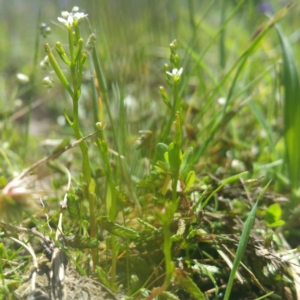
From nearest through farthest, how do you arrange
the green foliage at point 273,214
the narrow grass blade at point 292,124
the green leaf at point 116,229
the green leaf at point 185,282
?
the green leaf at point 185,282 < the green leaf at point 116,229 < the green foliage at point 273,214 < the narrow grass blade at point 292,124

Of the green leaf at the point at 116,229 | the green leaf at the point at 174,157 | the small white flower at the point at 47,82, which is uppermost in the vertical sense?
the small white flower at the point at 47,82

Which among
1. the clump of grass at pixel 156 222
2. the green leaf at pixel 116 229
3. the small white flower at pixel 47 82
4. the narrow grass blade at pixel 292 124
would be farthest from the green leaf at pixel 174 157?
the narrow grass blade at pixel 292 124

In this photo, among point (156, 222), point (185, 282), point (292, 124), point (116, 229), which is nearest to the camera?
point (185, 282)

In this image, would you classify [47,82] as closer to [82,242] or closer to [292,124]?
[82,242]

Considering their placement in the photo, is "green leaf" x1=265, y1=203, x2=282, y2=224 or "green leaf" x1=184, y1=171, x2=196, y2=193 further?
"green leaf" x1=265, y1=203, x2=282, y2=224

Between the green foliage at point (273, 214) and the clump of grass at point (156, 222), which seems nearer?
the clump of grass at point (156, 222)

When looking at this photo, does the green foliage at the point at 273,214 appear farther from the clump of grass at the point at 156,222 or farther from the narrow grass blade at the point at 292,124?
the narrow grass blade at the point at 292,124

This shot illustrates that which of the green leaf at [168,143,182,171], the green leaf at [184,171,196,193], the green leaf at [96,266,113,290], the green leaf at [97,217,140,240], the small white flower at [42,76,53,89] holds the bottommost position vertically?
the green leaf at [96,266,113,290]

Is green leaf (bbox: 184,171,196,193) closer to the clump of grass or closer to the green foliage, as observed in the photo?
the clump of grass

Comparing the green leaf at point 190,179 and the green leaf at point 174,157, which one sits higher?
the green leaf at point 174,157

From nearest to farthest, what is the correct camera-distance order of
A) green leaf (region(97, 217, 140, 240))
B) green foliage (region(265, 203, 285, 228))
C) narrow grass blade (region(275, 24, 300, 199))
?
1. green leaf (region(97, 217, 140, 240))
2. green foliage (region(265, 203, 285, 228))
3. narrow grass blade (region(275, 24, 300, 199))

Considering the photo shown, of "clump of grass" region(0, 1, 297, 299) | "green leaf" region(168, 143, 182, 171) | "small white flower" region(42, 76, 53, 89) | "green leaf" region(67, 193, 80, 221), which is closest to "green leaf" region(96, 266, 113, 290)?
"clump of grass" region(0, 1, 297, 299)

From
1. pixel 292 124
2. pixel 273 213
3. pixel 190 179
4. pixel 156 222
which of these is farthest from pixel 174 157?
pixel 292 124
